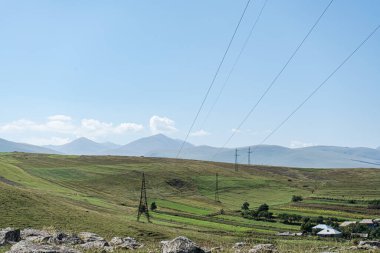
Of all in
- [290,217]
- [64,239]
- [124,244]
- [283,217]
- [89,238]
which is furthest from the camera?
[290,217]

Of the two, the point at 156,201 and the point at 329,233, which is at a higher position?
the point at 156,201

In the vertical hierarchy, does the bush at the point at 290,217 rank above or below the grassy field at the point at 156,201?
below

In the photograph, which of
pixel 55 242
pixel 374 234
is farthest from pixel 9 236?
pixel 374 234

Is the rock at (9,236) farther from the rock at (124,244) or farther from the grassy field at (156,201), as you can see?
the grassy field at (156,201)

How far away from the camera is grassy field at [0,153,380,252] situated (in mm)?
60156

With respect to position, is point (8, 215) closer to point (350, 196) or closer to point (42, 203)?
point (42, 203)

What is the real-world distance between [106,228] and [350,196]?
135598 millimetres

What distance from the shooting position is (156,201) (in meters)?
130

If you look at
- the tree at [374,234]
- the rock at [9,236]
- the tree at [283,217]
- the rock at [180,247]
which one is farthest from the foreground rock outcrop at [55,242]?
the tree at [283,217]

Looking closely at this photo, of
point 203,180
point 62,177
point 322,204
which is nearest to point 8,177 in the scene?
point 62,177

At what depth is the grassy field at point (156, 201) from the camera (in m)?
60.2

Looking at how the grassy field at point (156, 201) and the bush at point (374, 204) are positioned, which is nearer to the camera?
the grassy field at point (156, 201)

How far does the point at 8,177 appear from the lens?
12219cm

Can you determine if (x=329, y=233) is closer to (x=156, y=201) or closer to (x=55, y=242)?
(x=156, y=201)
